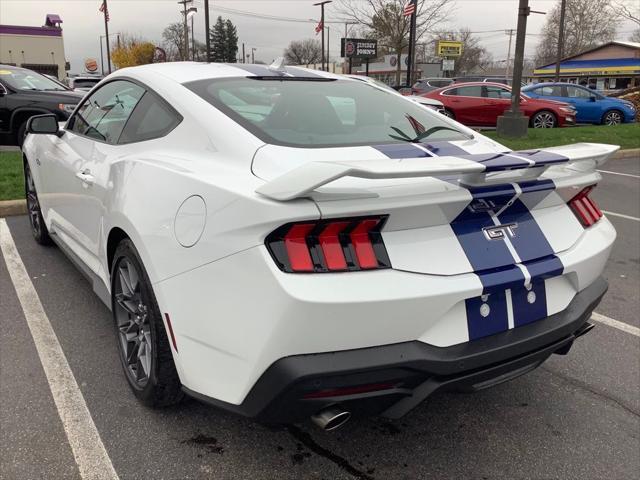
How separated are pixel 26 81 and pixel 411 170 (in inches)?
396

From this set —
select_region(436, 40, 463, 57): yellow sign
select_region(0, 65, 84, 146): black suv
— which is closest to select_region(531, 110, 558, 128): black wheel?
select_region(0, 65, 84, 146): black suv

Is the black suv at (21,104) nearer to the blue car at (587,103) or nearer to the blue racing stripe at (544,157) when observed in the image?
the blue racing stripe at (544,157)

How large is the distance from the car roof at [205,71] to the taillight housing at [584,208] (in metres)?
1.56

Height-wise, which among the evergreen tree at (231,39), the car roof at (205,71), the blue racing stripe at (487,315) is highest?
the evergreen tree at (231,39)

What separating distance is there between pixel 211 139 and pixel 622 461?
7.08ft

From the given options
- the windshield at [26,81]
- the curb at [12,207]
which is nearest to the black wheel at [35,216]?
the curb at [12,207]

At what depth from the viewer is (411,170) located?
1.72m

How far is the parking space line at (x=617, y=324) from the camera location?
141 inches

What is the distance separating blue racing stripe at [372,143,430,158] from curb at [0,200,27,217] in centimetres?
516

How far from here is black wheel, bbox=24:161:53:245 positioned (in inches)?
190

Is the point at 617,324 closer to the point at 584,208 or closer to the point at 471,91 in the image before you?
the point at 584,208

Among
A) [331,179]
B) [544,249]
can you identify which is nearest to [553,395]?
[544,249]

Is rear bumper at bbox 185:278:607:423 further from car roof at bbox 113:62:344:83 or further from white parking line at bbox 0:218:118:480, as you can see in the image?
car roof at bbox 113:62:344:83

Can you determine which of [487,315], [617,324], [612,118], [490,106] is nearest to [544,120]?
[490,106]
